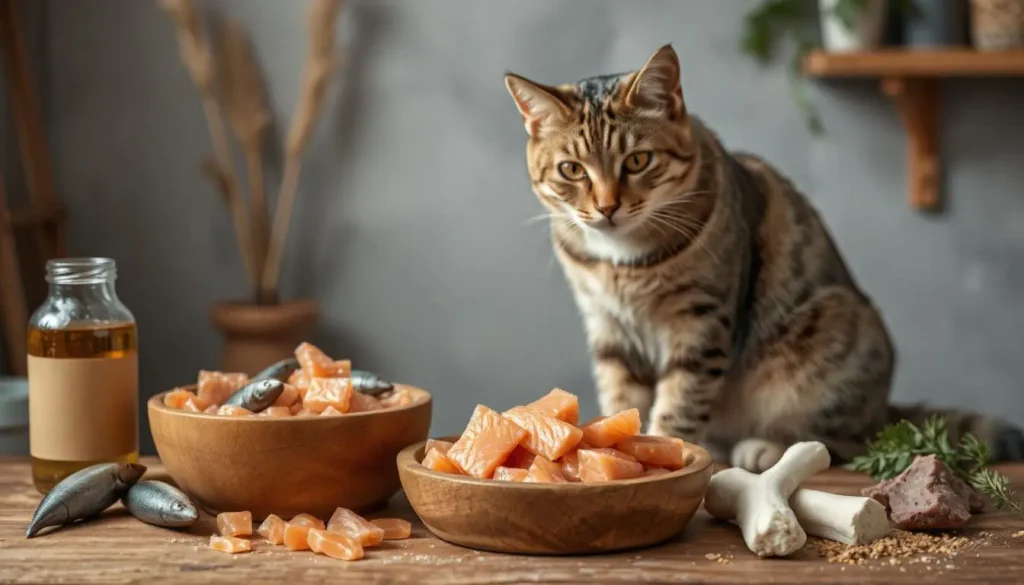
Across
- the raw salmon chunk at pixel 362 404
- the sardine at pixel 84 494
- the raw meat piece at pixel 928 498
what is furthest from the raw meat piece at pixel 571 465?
the sardine at pixel 84 494

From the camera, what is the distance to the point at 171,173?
290 centimetres

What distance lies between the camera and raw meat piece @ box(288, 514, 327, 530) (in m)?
1.19

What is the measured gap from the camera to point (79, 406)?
1.36 metres

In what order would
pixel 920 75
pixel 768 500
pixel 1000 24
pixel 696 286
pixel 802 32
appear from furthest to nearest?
pixel 802 32 → pixel 920 75 → pixel 1000 24 → pixel 696 286 → pixel 768 500

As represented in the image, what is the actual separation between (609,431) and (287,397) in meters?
0.36

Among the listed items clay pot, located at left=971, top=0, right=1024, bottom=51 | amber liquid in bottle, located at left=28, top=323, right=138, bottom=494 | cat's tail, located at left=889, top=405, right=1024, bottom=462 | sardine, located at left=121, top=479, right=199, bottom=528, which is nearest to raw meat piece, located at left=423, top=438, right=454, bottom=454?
sardine, located at left=121, top=479, right=199, bottom=528

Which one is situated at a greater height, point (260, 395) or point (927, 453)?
point (260, 395)

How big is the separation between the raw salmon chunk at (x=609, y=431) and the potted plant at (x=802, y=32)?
5.45ft

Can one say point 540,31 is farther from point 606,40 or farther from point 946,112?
point 946,112

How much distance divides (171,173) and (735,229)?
1700 mm

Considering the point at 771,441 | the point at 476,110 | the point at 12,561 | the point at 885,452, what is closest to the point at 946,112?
the point at 476,110

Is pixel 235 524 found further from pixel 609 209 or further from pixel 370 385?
pixel 609 209

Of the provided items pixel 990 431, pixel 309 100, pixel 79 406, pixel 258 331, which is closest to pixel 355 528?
pixel 79 406

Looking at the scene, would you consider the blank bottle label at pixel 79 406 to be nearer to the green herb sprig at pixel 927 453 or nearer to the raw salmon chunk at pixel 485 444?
the raw salmon chunk at pixel 485 444
